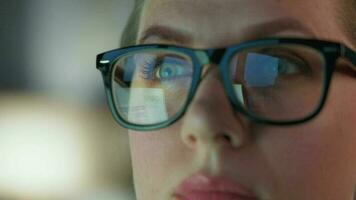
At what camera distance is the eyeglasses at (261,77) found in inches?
31.2

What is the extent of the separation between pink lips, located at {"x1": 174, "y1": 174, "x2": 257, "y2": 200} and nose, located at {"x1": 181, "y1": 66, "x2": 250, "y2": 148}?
0.17ft

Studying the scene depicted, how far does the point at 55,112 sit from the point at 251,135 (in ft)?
2.67

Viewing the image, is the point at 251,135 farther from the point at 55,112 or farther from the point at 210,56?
the point at 55,112

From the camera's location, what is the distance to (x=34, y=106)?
57.3 inches

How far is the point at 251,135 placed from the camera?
0.79 meters

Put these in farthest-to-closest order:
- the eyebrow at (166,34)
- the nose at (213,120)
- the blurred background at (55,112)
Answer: the blurred background at (55,112), the eyebrow at (166,34), the nose at (213,120)

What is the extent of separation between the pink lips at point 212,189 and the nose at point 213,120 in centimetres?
5

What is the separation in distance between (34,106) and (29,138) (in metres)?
0.09

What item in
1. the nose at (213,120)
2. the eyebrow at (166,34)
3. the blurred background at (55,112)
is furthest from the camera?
the blurred background at (55,112)

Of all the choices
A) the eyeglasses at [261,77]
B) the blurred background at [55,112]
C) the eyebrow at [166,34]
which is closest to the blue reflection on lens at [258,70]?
the eyeglasses at [261,77]

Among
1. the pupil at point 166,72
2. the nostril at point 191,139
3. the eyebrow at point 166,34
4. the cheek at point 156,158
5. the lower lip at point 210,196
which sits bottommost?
the lower lip at point 210,196

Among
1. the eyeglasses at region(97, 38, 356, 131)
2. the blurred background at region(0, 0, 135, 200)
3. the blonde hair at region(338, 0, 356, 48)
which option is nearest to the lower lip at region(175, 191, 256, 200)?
the eyeglasses at region(97, 38, 356, 131)

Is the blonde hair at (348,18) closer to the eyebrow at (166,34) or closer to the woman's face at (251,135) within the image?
the woman's face at (251,135)

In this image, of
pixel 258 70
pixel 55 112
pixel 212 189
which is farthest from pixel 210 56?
pixel 55 112
